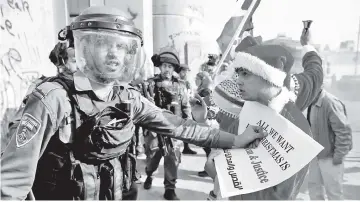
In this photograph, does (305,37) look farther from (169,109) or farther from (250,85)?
(169,109)

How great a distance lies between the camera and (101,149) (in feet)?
4.05

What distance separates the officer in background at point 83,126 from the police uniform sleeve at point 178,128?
0.23 ft

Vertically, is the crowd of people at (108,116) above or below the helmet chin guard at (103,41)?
below

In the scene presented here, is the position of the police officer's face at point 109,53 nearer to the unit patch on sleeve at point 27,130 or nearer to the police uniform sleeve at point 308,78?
the unit patch on sleeve at point 27,130

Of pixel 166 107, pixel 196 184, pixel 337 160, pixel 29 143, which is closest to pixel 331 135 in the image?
pixel 337 160

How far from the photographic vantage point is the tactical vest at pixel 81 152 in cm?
121

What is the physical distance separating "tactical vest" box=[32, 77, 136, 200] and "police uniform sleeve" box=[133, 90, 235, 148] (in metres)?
0.19

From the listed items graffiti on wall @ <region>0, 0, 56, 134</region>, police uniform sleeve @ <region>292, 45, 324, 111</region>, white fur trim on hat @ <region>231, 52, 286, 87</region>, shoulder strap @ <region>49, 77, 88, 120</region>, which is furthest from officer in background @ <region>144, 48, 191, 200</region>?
shoulder strap @ <region>49, 77, 88, 120</region>

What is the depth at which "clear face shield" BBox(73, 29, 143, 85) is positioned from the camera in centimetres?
127

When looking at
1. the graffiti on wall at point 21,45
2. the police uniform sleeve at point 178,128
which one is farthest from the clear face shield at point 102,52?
the graffiti on wall at point 21,45

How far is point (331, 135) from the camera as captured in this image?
2.54 metres

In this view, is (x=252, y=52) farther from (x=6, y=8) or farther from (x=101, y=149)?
(x=6, y=8)

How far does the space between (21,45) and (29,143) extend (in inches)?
95.8

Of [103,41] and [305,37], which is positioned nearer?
[103,41]
